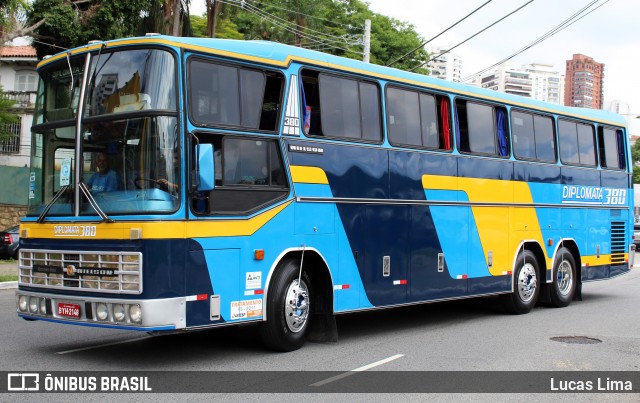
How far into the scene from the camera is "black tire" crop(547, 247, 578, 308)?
1481cm

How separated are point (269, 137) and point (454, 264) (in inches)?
178

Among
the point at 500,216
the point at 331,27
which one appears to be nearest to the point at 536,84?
the point at 331,27

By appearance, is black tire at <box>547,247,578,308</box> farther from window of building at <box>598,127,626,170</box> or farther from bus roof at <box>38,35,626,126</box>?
bus roof at <box>38,35,626,126</box>

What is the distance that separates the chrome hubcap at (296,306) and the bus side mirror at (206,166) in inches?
76.0

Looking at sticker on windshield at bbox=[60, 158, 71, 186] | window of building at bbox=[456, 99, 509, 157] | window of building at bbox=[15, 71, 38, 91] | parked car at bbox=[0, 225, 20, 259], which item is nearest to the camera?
sticker on windshield at bbox=[60, 158, 71, 186]

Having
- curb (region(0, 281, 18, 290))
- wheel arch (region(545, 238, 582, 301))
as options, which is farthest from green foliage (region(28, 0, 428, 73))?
wheel arch (region(545, 238, 582, 301))

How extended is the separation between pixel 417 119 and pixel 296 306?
380 centimetres

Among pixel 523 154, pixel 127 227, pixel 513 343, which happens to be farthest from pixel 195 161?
pixel 523 154

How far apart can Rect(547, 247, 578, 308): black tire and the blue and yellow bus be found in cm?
241

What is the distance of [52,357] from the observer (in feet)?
28.5

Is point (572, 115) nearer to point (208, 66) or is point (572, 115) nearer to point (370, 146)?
point (370, 146)

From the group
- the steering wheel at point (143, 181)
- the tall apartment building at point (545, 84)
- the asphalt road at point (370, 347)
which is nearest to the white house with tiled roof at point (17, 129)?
the asphalt road at point (370, 347)

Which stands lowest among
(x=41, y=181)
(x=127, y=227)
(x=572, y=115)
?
(x=127, y=227)

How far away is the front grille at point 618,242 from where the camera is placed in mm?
16609
